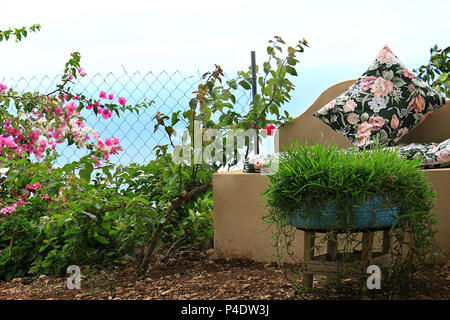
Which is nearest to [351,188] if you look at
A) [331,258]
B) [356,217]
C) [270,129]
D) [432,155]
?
[356,217]

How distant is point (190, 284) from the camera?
2309 mm

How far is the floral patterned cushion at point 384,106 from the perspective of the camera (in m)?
2.85

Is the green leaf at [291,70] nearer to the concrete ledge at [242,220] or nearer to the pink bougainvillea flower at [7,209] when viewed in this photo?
the concrete ledge at [242,220]

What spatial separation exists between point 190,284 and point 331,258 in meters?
0.73

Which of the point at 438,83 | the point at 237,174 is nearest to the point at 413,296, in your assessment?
the point at 237,174

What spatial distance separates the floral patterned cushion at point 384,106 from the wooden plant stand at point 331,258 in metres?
1.05

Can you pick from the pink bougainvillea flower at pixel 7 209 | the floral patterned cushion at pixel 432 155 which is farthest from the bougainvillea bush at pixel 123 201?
the floral patterned cushion at pixel 432 155

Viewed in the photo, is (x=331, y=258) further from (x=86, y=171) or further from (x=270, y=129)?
(x=270, y=129)

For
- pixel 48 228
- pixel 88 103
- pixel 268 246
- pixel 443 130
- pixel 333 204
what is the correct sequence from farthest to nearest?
pixel 88 103 < pixel 443 130 < pixel 268 246 < pixel 48 228 < pixel 333 204

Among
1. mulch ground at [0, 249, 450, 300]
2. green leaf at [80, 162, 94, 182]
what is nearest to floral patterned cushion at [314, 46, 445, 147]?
mulch ground at [0, 249, 450, 300]

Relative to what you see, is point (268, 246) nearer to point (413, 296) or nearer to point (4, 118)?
point (413, 296)

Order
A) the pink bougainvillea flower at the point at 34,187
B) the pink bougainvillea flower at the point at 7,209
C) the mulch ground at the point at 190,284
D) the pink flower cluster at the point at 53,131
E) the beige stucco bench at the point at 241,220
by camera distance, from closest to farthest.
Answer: the mulch ground at the point at 190,284 < the beige stucco bench at the point at 241,220 < the pink bougainvillea flower at the point at 7,209 < the pink bougainvillea flower at the point at 34,187 < the pink flower cluster at the point at 53,131
